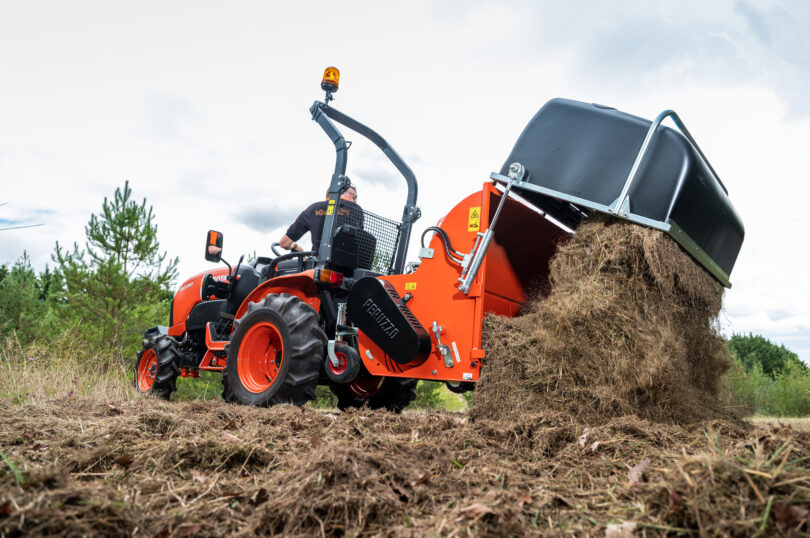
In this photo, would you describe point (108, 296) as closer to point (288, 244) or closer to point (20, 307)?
point (20, 307)

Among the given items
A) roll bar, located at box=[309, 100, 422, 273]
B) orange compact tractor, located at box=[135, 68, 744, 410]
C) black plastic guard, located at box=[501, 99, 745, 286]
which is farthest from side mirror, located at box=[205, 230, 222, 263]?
black plastic guard, located at box=[501, 99, 745, 286]

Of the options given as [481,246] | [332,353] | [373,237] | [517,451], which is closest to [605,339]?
[517,451]

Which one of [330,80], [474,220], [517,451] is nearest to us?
[517,451]

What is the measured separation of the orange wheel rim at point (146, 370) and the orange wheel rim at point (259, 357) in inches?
128

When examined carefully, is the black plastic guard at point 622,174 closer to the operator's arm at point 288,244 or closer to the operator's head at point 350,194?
the operator's head at point 350,194

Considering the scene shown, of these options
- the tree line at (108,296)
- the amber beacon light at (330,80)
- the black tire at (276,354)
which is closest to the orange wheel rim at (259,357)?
the black tire at (276,354)

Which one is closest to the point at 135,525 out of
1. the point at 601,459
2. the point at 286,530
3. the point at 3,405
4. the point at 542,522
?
the point at 286,530

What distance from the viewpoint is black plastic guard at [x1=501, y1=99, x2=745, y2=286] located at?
386 cm

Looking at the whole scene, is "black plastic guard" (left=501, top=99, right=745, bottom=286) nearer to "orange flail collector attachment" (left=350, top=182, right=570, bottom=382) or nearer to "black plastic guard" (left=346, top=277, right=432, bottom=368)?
"orange flail collector attachment" (left=350, top=182, right=570, bottom=382)

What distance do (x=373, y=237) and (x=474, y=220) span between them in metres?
1.88

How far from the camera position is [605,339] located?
3.60m

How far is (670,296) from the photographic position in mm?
3861

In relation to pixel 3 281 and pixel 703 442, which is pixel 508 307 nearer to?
pixel 703 442

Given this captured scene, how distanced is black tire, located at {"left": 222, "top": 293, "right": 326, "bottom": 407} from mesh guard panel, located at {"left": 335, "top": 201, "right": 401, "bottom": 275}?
3.32 feet
